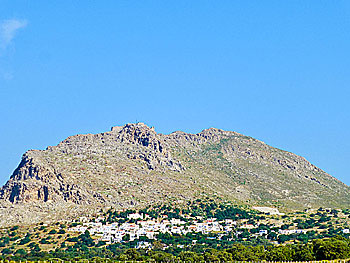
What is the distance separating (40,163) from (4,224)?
27.8m

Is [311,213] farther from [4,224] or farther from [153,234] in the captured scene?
[4,224]

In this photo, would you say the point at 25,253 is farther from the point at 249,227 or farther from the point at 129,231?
the point at 249,227

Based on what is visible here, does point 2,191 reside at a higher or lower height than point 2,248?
higher

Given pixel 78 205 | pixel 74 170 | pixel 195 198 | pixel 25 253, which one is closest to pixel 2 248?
pixel 25 253

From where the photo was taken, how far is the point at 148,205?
181500 mm

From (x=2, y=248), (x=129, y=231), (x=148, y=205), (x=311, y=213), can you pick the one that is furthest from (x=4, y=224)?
(x=311, y=213)

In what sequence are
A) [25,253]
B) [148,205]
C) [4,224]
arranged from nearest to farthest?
[25,253], [4,224], [148,205]

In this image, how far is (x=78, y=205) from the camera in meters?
170

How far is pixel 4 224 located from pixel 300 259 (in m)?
93.8

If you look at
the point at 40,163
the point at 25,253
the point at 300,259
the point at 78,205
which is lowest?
the point at 300,259

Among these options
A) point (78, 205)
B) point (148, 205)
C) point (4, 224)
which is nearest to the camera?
point (4, 224)

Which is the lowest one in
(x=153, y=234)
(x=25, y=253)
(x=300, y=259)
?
(x=300, y=259)

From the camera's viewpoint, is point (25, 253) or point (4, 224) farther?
point (4, 224)

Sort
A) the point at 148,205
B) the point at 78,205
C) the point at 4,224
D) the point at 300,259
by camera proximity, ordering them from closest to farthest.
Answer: the point at 300,259
the point at 4,224
the point at 78,205
the point at 148,205
